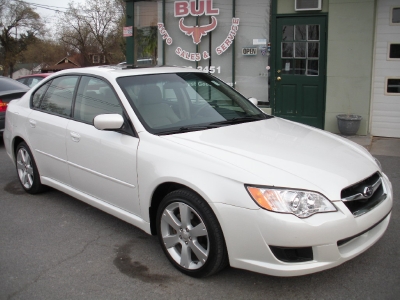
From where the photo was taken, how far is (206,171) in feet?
11.1

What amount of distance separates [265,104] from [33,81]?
339 inches

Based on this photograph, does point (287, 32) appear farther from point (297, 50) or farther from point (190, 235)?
point (190, 235)

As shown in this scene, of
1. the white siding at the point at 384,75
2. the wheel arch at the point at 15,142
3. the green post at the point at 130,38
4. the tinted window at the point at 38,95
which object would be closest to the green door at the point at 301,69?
the white siding at the point at 384,75

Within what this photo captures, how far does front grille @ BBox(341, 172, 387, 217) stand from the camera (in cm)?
328

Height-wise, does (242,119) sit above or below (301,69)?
below

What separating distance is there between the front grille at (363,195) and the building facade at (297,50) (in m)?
5.66

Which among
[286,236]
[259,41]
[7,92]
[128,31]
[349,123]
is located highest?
[128,31]

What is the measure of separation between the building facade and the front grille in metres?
5.66

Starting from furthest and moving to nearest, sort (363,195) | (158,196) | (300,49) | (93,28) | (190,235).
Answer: (93,28)
(300,49)
(158,196)
(190,235)
(363,195)

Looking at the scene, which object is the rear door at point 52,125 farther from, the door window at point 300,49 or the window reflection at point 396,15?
the window reflection at point 396,15

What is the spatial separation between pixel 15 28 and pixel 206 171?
65973 millimetres

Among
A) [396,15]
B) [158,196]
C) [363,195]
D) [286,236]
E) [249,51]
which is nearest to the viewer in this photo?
[286,236]

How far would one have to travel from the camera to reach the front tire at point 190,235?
3.34m

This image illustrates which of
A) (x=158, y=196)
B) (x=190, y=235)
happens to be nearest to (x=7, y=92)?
(x=158, y=196)
